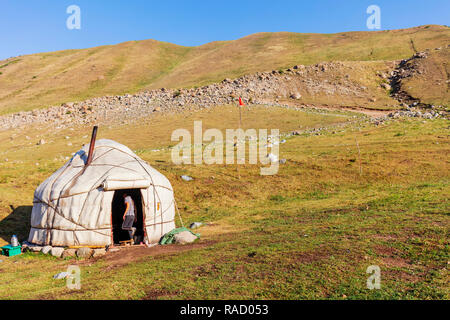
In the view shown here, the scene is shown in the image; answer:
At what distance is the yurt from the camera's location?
10.0m

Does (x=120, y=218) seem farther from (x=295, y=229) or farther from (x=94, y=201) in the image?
(x=295, y=229)

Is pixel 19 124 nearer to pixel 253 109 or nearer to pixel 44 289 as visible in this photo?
pixel 253 109

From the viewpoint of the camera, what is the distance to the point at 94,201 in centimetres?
1003

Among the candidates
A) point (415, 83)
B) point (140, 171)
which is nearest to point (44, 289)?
point (140, 171)

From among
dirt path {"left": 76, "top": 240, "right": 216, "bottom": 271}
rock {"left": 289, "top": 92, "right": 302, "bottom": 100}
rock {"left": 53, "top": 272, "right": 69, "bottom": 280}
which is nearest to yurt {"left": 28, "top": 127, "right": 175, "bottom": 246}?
dirt path {"left": 76, "top": 240, "right": 216, "bottom": 271}

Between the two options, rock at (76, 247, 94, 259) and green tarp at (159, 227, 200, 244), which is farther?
green tarp at (159, 227, 200, 244)

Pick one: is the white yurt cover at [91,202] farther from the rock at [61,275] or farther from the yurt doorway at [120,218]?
the rock at [61,275]

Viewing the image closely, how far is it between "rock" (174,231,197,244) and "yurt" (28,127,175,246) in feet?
2.91

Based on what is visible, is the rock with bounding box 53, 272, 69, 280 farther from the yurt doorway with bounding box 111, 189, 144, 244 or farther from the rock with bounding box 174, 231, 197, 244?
the rock with bounding box 174, 231, 197, 244

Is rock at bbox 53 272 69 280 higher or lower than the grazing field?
lower

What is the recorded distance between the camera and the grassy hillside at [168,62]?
5656 cm

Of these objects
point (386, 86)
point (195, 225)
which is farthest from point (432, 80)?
point (195, 225)

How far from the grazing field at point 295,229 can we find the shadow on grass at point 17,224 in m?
0.04

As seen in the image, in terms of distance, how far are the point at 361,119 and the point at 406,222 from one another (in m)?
25.9
